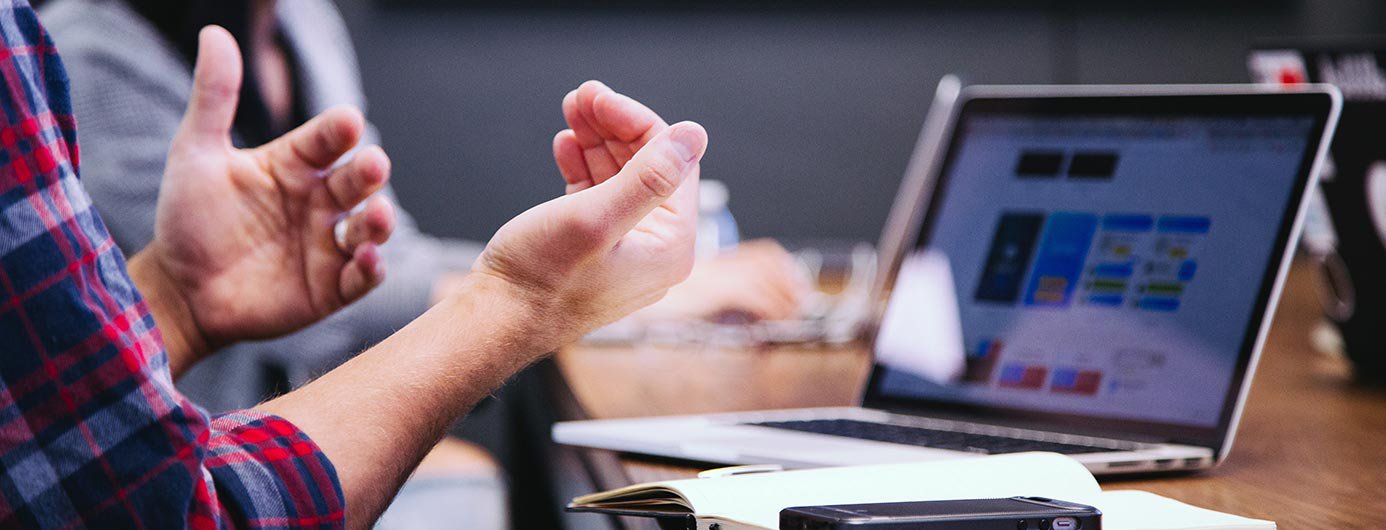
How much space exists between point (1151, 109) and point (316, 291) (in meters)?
→ 0.62

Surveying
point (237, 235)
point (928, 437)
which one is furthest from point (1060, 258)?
point (237, 235)

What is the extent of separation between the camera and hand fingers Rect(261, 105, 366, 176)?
946mm

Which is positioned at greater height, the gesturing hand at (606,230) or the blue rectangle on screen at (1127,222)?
the blue rectangle on screen at (1127,222)

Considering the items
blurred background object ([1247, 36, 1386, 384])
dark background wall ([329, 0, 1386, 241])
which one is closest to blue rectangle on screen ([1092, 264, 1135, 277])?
blurred background object ([1247, 36, 1386, 384])

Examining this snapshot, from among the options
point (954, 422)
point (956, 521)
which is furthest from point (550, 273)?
point (954, 422)

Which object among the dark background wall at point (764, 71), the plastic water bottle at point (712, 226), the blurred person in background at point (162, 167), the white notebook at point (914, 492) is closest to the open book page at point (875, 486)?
the white notebook at point (914, 492)

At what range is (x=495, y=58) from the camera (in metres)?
2.78

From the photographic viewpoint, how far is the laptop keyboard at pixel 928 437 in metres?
0.78

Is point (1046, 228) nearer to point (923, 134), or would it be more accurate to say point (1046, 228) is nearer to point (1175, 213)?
point (1175, 213)

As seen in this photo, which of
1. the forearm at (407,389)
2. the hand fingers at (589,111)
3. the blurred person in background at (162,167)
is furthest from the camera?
the blurred person in background at (162,167)

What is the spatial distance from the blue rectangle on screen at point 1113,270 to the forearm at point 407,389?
1.34ft

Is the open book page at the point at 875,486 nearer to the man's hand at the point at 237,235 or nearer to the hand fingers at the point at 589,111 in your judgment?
the hand fingers at the point at 589,111

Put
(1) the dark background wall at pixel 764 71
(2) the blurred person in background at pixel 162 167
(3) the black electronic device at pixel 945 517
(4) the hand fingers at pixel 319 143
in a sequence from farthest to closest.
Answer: (1) the dark background wall at pixel 764 71
(2) the blurred person in background at pixel 162 167
(4) the hand fingers at pixel 319 143
(3) the black electronic device at pixel 945 517

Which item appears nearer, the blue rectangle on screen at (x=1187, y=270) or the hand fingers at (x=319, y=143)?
Answer: the blue rectangle on screen at (x=1187, y=270)
